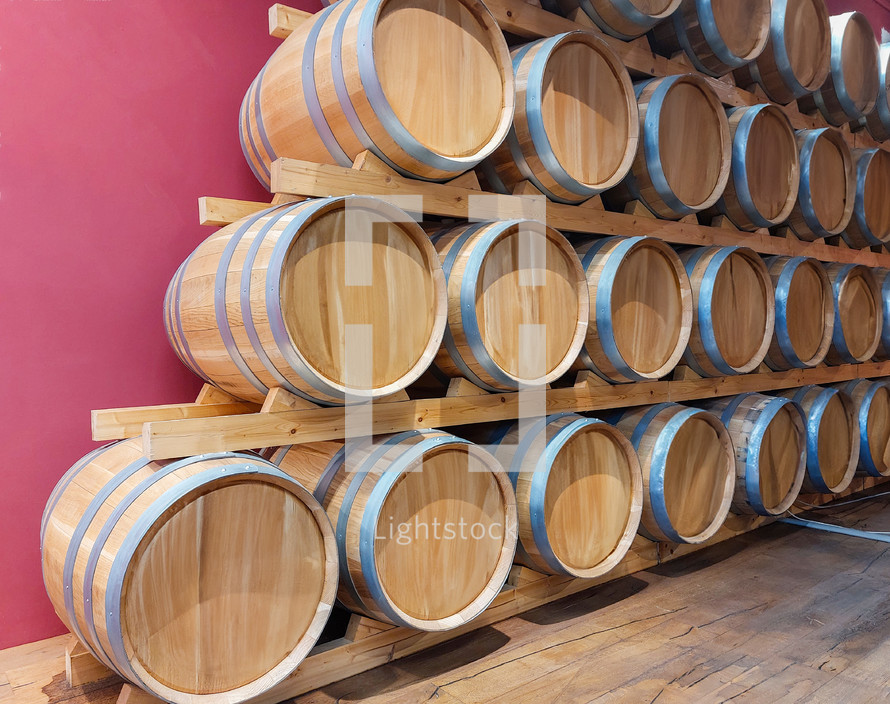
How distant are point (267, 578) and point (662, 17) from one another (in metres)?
2.82

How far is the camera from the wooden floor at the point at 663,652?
2350 millimetres

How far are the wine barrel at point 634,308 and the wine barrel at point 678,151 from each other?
33cm

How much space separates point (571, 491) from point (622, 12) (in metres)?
2.02

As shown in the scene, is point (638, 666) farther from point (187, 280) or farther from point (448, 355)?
point (187, 280)

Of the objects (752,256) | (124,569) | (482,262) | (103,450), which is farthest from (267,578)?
(752,256)

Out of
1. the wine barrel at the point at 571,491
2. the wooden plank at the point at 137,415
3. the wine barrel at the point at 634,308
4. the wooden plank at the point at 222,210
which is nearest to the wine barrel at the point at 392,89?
the wooden plank at the point at 222,210

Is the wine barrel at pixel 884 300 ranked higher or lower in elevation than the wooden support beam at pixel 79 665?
higher

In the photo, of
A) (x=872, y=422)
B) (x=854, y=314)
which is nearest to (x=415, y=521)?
(x=854, y=314)

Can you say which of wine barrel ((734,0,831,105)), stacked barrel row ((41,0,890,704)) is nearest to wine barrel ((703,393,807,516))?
stacked barrel row ((41,0,890,704))

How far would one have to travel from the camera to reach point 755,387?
405 cm

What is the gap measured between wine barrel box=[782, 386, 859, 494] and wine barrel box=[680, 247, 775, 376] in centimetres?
69

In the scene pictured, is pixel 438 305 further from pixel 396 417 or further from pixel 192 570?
pixel 192 570

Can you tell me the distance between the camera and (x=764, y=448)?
150 inches

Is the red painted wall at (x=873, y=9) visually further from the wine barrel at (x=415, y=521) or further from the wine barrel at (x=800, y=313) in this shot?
the wine barrel at (x=415, y=521)
